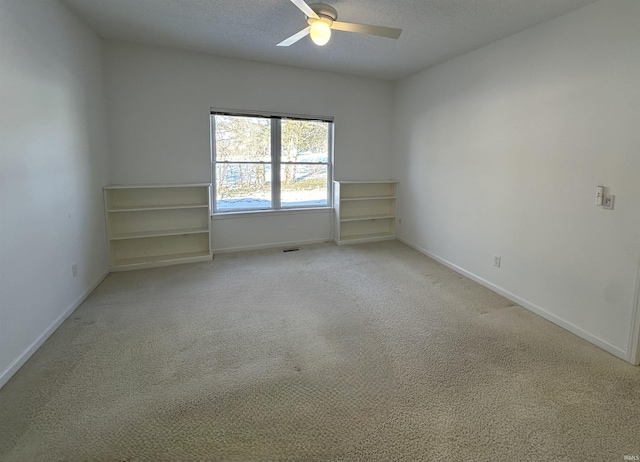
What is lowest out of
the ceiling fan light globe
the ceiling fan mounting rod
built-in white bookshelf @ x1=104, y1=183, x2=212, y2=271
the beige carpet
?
the beige carpet

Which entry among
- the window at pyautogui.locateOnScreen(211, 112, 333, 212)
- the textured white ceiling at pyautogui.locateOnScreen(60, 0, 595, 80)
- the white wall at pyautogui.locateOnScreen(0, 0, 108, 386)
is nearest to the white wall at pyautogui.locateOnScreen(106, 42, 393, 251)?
the window at pyautogui.locateOnScreen(211, 112, 333, 212)

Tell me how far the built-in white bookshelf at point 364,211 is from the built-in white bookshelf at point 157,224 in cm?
209

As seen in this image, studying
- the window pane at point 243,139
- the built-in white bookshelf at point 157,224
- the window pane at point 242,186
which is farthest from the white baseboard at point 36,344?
the window pane at point 243,139

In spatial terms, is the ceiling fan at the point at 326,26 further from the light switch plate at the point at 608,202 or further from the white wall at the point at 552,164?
the light switch plate at the point at 608,202

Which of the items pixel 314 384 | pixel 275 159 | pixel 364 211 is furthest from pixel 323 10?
pixel 364 211

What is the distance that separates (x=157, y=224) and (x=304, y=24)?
307cm

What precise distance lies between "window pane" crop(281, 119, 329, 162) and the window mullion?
0.08 meters

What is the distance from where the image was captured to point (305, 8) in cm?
229

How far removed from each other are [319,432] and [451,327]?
160cm

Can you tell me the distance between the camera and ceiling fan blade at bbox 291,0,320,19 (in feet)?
7.09

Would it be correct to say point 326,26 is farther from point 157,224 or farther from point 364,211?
point 364,211

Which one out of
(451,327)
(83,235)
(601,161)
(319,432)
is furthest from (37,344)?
(601,161)

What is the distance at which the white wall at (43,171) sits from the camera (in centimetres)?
215

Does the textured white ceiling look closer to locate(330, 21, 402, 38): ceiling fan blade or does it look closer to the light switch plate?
locate(330, 21, 402, 38): ceiling fan blade
